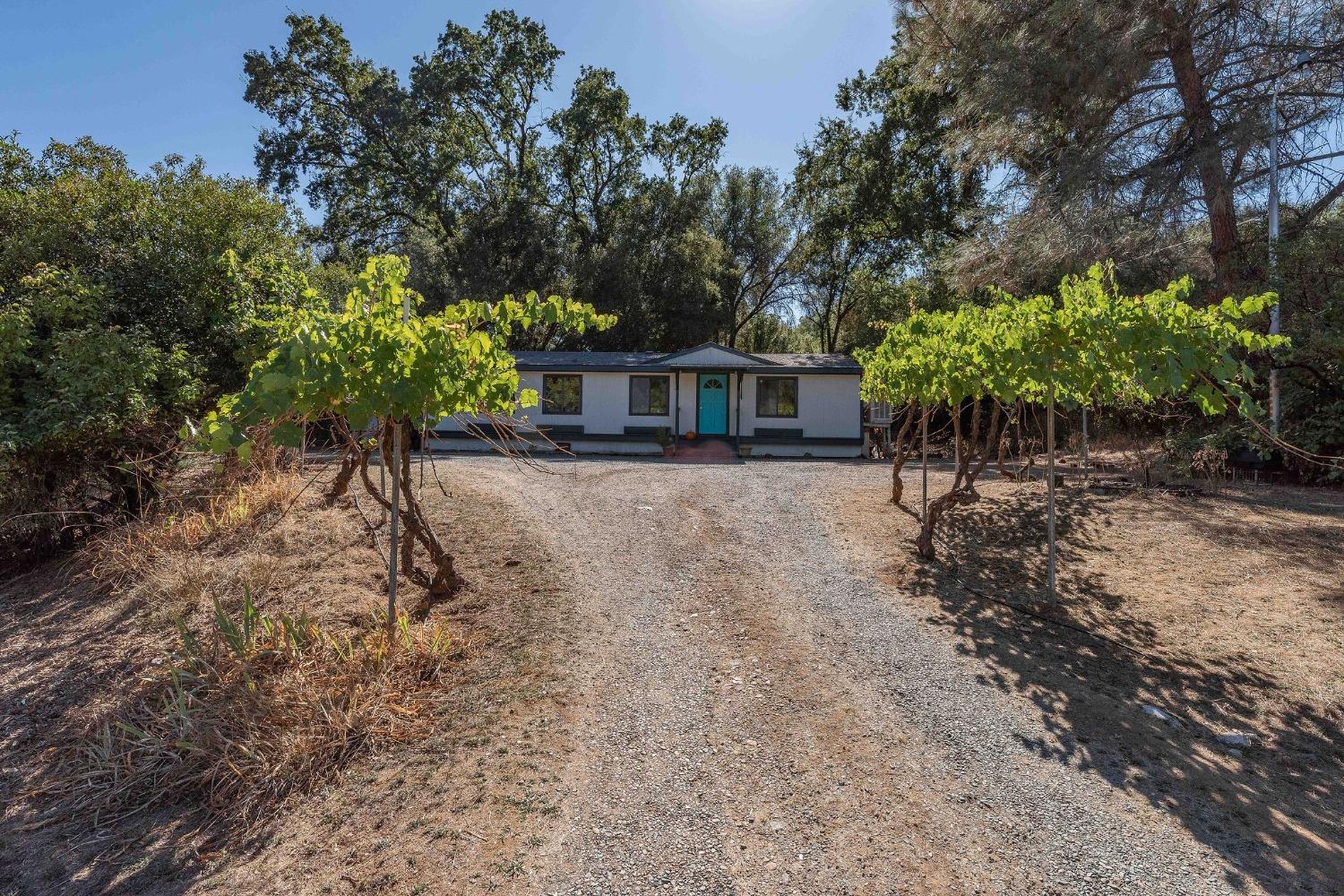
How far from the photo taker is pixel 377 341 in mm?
3643

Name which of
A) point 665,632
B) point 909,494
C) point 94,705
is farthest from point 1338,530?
point 94,705

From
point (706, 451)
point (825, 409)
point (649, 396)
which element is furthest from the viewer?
point (649, 396)

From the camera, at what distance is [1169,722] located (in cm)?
420

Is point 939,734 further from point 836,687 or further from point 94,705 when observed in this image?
point 94,705

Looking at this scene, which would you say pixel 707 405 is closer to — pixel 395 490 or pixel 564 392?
pixel 564 392

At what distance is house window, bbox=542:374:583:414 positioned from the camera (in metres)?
17.0

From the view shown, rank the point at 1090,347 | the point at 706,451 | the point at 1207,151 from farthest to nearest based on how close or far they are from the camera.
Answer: the point at 706,451, the point at 1207,151, the point at 1090,347

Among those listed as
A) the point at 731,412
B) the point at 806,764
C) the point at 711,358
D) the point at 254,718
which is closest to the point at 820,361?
the point at 731,412

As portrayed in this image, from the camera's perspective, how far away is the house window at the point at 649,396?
55.7 ft

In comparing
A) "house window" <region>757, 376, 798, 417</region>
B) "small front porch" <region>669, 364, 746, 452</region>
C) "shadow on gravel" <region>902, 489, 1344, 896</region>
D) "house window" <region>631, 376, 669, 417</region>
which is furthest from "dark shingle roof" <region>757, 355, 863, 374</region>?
"shadow on gravel" <region>902, 489, 1344, 896</region>

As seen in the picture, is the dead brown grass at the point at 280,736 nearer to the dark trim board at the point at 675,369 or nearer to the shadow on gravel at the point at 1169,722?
the shadow on gravel at the point at 1169,722

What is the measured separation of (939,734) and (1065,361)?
313 centimetres

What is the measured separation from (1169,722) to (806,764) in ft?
7.80

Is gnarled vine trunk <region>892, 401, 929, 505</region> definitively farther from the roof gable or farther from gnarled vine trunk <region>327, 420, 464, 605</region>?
the roof gable
